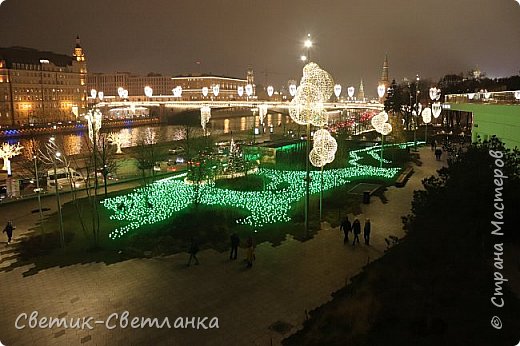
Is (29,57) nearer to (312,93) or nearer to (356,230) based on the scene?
(312,93)

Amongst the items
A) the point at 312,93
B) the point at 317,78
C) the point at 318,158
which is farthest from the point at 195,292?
the point at 318,158

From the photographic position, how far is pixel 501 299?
6629mm

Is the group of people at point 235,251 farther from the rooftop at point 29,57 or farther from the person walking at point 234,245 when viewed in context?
the rooftop at point 29,57

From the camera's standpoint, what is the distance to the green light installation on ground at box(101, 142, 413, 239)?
14672 mm

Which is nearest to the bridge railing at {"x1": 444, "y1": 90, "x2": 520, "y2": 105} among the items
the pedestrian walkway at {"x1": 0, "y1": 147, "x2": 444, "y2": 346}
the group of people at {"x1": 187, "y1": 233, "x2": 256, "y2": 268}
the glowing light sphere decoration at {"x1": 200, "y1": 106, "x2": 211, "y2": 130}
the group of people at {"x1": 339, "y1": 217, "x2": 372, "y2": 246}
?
the group of people at {"x1": 339, "y1": 217, "x2": 372, "y2": 246}

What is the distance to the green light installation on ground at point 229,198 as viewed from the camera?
578 inches

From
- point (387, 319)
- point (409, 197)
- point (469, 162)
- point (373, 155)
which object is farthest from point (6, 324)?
point (373, 155)

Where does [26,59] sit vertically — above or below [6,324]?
above

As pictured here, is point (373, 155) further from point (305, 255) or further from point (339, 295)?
point (339, 295)

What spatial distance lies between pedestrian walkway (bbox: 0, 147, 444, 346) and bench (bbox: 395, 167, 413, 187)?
26.5 feet

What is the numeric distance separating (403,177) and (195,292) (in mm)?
14702

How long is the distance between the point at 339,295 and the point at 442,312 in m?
2.59

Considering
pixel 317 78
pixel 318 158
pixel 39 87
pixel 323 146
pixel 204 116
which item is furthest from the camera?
pixel 39 87

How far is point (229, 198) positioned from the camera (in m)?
17.3
